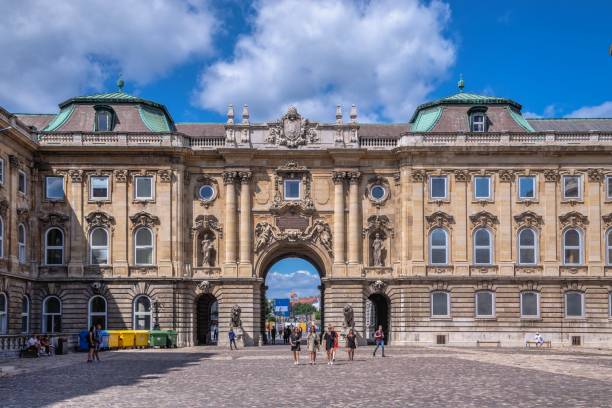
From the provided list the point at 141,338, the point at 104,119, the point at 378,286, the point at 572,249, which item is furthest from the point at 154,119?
the point at 572,249

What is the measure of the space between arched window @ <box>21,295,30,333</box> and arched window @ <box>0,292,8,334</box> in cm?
389

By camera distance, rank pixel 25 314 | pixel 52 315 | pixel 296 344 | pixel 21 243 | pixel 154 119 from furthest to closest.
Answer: pixel 154 119
pixel 52 315
pixel 25 314
pixel 21 243
pixel 296 344

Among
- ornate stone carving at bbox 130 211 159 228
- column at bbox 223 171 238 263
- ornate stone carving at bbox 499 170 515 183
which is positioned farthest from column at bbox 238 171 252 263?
ornate stone carving at bbox 499 170 515 183

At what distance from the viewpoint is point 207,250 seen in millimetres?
65438

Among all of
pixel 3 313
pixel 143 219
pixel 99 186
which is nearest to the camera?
pixel 3 313

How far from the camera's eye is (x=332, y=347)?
1640 inches

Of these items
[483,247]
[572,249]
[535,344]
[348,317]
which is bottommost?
[535,344]

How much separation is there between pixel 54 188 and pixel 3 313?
37.2 ft

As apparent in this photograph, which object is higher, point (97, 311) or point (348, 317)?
point (97, 311)

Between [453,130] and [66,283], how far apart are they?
2925 cm

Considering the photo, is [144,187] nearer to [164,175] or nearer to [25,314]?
[164,175]

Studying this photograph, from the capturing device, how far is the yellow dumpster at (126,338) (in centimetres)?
5919

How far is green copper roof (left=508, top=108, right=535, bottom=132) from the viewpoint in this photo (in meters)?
66.8

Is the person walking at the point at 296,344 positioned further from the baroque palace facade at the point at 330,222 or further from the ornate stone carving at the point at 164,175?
the ornate stone carving at the point at 164,175
